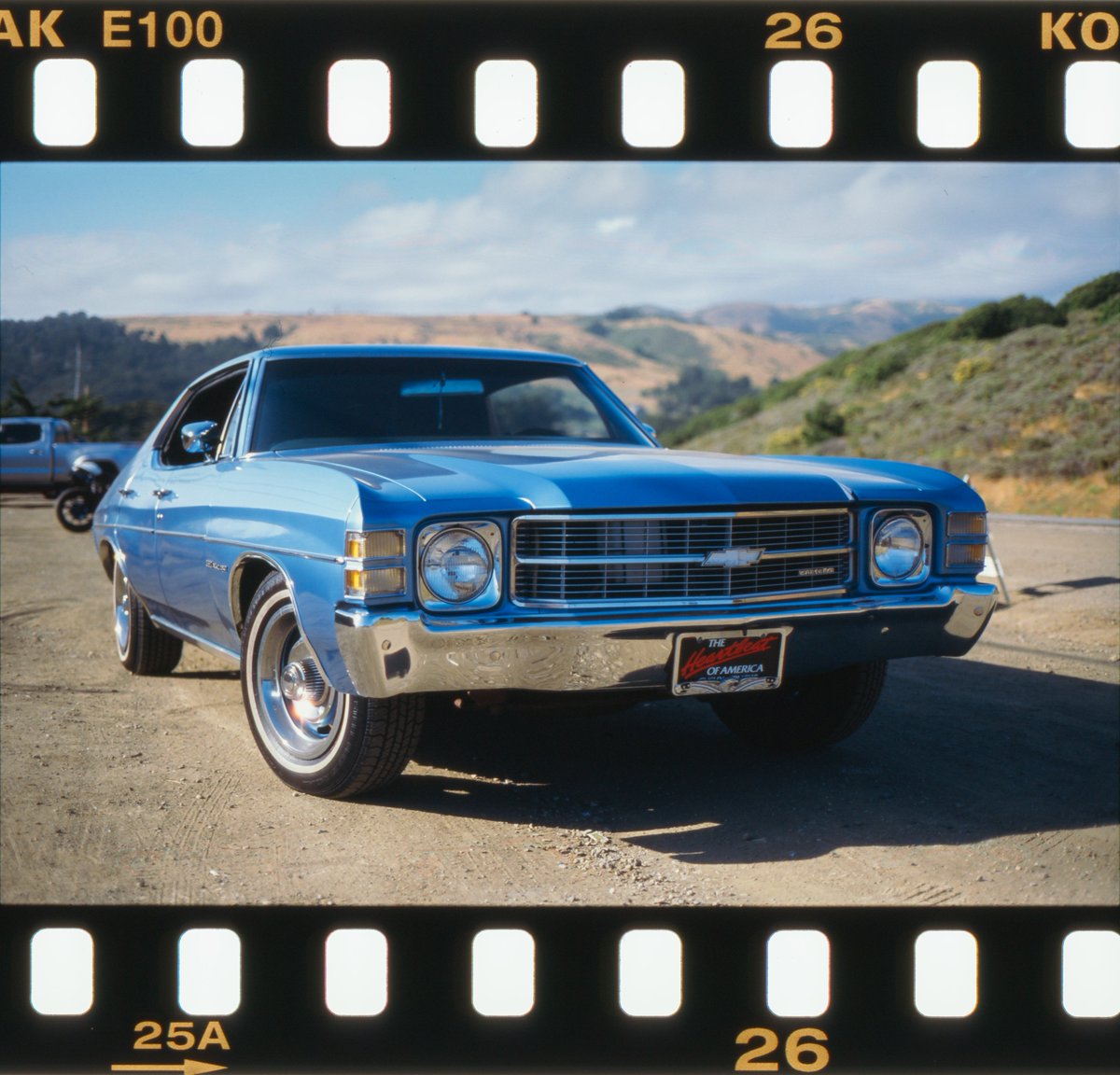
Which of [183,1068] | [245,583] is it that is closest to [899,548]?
[245,583]

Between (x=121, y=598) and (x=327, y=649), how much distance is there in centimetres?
312

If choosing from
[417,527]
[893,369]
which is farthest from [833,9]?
[893,369]

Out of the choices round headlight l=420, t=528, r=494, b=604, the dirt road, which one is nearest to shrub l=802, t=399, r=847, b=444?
the dirt road

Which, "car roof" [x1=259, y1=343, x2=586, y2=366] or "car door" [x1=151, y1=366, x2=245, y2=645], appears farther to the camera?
"car roof" [x1=259, y1=343, x2=586, y2=366]

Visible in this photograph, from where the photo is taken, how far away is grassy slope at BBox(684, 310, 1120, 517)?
16.7 metres

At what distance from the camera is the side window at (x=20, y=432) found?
18438 millimetres

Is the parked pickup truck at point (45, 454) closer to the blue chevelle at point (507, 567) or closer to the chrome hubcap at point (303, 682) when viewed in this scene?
the blue chevelle at point (507, 567)

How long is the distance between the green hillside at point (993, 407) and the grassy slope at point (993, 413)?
0.04 m

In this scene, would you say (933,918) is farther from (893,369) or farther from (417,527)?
(893,369)

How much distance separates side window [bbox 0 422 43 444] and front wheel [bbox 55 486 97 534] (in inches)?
129

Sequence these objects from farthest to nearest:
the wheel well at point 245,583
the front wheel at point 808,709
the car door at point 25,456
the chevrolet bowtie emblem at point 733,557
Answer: the car door at point 25,456
the front wheel at point 808,709
the wheel well at point 245,583
the chevrolet bowtie emblem at point 733,557

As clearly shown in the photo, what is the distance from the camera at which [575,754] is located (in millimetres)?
4430

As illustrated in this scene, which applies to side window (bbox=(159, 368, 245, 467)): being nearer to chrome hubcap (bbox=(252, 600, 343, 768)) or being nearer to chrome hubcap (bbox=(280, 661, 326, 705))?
chrome hubcap (bbox=(252, 600, 343, 768))

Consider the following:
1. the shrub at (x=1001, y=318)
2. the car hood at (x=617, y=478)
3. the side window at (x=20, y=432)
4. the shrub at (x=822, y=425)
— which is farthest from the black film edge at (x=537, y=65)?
the shrub at (x=822, y=425)
